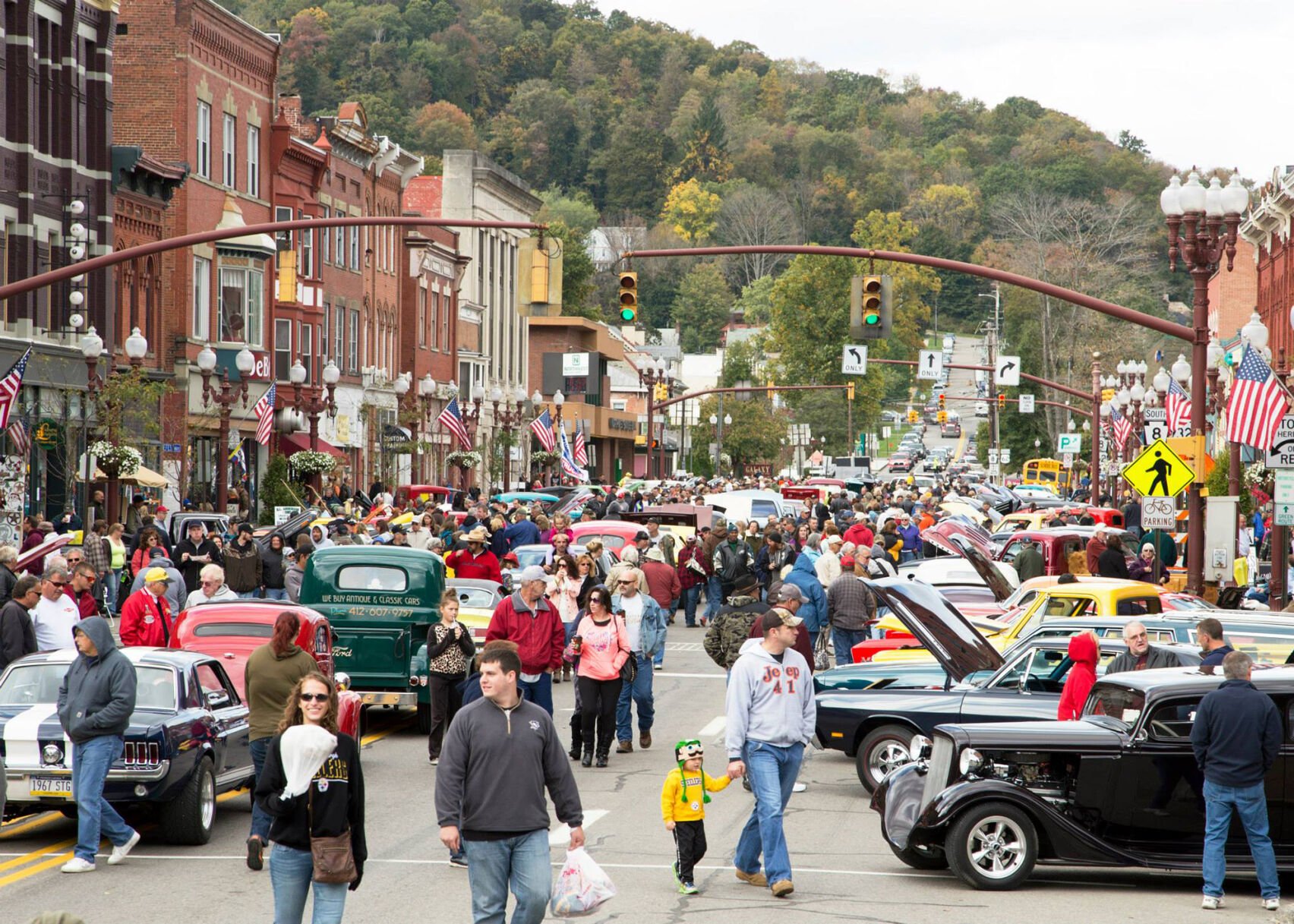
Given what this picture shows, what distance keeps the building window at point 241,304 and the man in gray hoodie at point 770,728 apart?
4083 centimetres

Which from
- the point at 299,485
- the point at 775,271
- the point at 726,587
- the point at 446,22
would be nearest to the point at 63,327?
the point at 299,485

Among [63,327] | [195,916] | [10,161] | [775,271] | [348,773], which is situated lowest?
[195,916]

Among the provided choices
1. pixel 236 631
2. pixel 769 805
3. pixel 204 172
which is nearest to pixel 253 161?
pixel 204 172

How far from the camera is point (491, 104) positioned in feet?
578

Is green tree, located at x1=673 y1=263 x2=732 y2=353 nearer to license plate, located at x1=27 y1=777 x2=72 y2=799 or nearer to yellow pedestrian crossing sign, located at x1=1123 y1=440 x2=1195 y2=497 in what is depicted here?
yellow pedestrian crossing sign, located at x1=1123 y1=440 x2=1195 y2=497

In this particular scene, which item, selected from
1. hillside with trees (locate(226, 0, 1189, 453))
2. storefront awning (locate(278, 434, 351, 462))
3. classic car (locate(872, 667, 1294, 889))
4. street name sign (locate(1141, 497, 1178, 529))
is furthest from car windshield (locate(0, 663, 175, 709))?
hillside with trees (locate(226, 0, 1189, 453))

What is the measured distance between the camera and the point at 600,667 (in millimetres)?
16875

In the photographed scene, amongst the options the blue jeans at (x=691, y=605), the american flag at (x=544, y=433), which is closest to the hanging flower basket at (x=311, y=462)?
the american flag at (x=544, y=433)

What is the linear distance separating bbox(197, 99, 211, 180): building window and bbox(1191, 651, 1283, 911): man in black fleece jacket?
42624 mm

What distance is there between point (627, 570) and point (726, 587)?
1153 centimetres

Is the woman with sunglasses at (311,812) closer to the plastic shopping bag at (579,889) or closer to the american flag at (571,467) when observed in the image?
the plastic shopping bag at (579,889)

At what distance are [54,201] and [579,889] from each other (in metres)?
35.0

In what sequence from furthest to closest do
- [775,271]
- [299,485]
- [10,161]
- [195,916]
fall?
[775,271] < [299,485] < [10,161] < [195,916]

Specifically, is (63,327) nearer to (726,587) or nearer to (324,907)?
(726,587)
